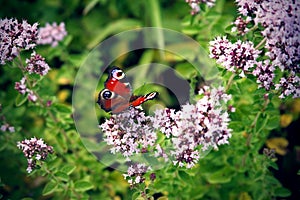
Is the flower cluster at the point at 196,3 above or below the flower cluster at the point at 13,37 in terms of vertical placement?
above

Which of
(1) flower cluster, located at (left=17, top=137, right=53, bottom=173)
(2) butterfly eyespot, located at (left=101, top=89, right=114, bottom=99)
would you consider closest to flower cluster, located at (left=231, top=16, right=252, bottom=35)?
(2) butterfly eyespot, located at (left=101, top=89, right=114, bottom=99)

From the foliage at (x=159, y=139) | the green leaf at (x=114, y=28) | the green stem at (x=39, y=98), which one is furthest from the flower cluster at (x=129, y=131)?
the green leaf at (x=114, y=28)

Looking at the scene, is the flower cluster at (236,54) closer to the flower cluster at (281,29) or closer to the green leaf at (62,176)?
the flower cluster at (281,29)

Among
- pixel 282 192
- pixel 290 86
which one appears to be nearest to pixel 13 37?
pixel 290 86

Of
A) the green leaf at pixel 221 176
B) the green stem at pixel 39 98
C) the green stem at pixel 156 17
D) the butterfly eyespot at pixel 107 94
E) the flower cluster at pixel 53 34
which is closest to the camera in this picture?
the butterfly eyespot at pixel 107 94

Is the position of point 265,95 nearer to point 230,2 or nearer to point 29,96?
point 29,96

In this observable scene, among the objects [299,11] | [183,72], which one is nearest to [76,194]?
[183,72]

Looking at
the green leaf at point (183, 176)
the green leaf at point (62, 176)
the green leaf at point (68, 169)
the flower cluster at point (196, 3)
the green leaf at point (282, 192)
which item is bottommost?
the green leaf at point (282, 192)
